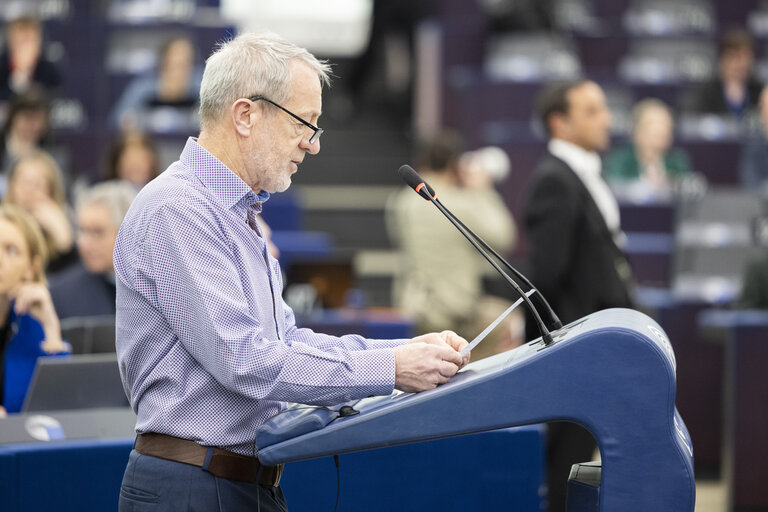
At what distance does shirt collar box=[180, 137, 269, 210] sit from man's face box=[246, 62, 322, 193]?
1.6 inches

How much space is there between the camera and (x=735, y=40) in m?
7.75

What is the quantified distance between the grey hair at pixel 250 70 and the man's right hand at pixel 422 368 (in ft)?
1.49

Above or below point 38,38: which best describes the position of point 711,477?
below

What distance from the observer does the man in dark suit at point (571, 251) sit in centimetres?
385

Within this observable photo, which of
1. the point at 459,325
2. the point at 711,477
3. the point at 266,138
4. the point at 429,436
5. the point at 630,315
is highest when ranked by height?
the point at 266,138

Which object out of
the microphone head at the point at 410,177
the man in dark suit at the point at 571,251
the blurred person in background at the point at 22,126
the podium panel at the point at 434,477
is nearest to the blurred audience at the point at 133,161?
the blurred person in background at the point at 22,126

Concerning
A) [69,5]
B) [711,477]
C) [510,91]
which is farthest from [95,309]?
[69,5]

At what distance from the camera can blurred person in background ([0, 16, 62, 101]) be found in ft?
23.2

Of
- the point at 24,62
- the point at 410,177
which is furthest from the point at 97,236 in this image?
the point at 24,62

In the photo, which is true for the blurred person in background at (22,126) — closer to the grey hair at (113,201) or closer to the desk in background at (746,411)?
the grey hair at (113,201)

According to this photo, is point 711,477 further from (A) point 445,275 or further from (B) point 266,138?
(B) point 266,138

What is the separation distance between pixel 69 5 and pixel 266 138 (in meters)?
7.11

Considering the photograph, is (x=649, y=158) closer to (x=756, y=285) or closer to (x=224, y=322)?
(x=756, y=285)

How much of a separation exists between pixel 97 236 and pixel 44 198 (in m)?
1.30
